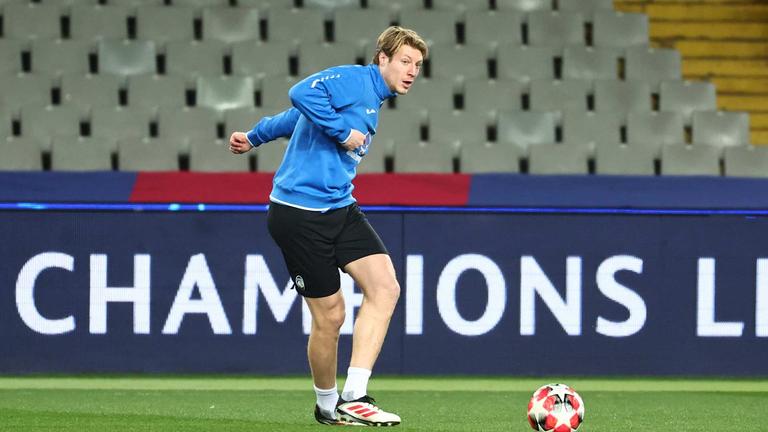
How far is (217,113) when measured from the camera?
10.8 m

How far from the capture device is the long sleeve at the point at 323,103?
520 cm

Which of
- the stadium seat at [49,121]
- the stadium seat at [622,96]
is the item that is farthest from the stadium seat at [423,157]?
the stadium seat at [49,121]

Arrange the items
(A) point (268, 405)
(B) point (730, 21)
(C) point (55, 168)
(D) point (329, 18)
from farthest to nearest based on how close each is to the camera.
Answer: (B) point (730, 21) < (D) point (329, 18) < (C) point (55, 168) < (A) point (268, 405)

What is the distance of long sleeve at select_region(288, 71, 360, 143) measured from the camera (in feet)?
17.1

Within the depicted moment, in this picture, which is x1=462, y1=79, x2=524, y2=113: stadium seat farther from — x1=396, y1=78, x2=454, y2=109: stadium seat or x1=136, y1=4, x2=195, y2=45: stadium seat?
x1=136, y1=4, x2=195, y2=45: stadium seat

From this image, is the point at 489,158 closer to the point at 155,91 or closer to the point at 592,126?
the point at 592,126

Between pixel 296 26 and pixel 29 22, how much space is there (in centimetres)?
227

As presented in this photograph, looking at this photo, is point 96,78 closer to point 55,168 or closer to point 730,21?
point 55,168

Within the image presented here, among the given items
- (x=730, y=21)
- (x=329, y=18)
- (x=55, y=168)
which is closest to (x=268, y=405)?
(x=55, y=168)

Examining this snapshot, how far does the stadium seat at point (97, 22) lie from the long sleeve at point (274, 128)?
6.45 metres

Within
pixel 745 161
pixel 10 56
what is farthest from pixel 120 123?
pixel 745 161

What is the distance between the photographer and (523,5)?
12.6 metres

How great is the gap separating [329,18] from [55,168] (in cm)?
312

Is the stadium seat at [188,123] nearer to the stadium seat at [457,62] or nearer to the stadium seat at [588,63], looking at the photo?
the stadium seat at [457,62]
